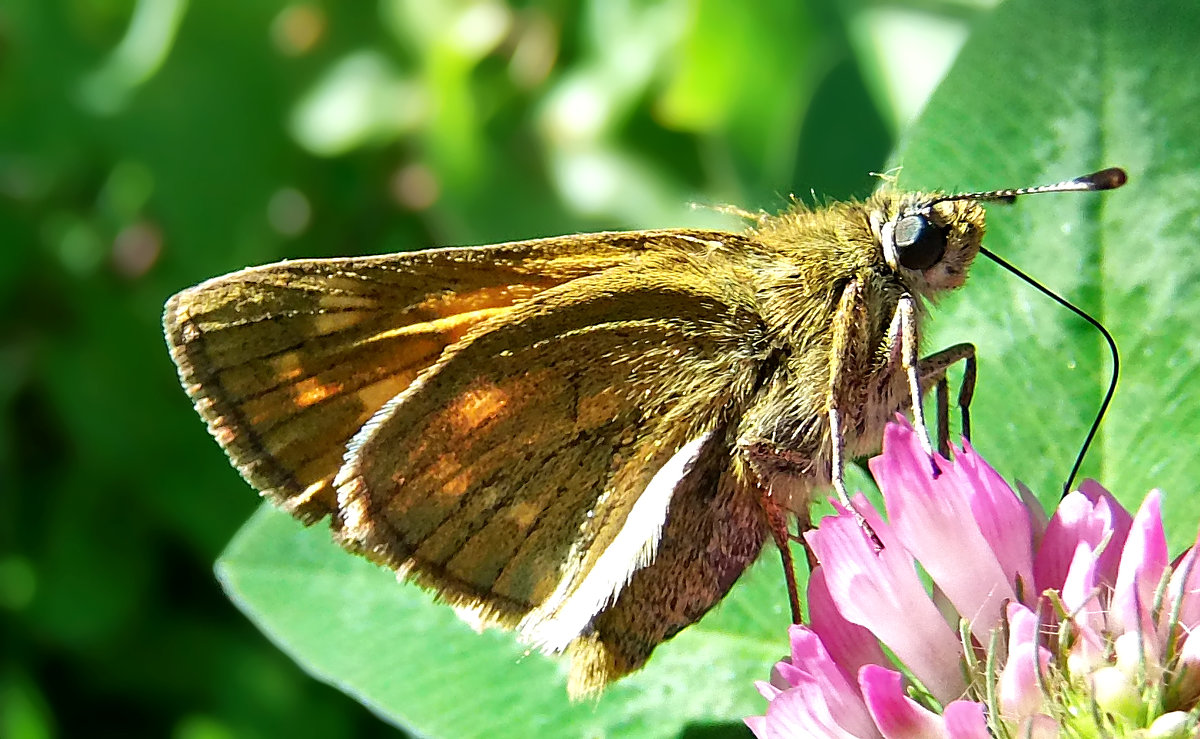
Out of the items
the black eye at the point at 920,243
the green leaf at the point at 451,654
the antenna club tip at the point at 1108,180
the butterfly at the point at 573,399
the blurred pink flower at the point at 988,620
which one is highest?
the antenna club tip at the point at 1108,180

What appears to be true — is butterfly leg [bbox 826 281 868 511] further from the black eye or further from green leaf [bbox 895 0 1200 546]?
green leaf [bbox 895 0 1200 546]

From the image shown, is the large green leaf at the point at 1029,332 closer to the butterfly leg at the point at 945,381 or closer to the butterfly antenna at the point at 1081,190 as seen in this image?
the butterfly antenna at the point at 1081,190

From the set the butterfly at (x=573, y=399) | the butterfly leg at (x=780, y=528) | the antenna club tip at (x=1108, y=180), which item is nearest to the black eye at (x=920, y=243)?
the butterfly at (x=573, y=399)

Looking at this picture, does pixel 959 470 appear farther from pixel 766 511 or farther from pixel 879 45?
pixel 879 45

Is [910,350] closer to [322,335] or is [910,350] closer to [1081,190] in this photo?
[1081,190]

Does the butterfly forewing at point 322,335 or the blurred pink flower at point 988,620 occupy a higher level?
the butterfly forewing at point 322,335

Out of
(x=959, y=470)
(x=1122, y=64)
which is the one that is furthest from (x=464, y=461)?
(x=1122, y=64)

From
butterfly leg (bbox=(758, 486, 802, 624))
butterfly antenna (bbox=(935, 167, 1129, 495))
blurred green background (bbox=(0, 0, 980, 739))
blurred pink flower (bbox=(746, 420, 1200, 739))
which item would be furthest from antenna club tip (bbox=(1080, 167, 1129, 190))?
blurred green background (bbox=(0, 0, 980, 739))
